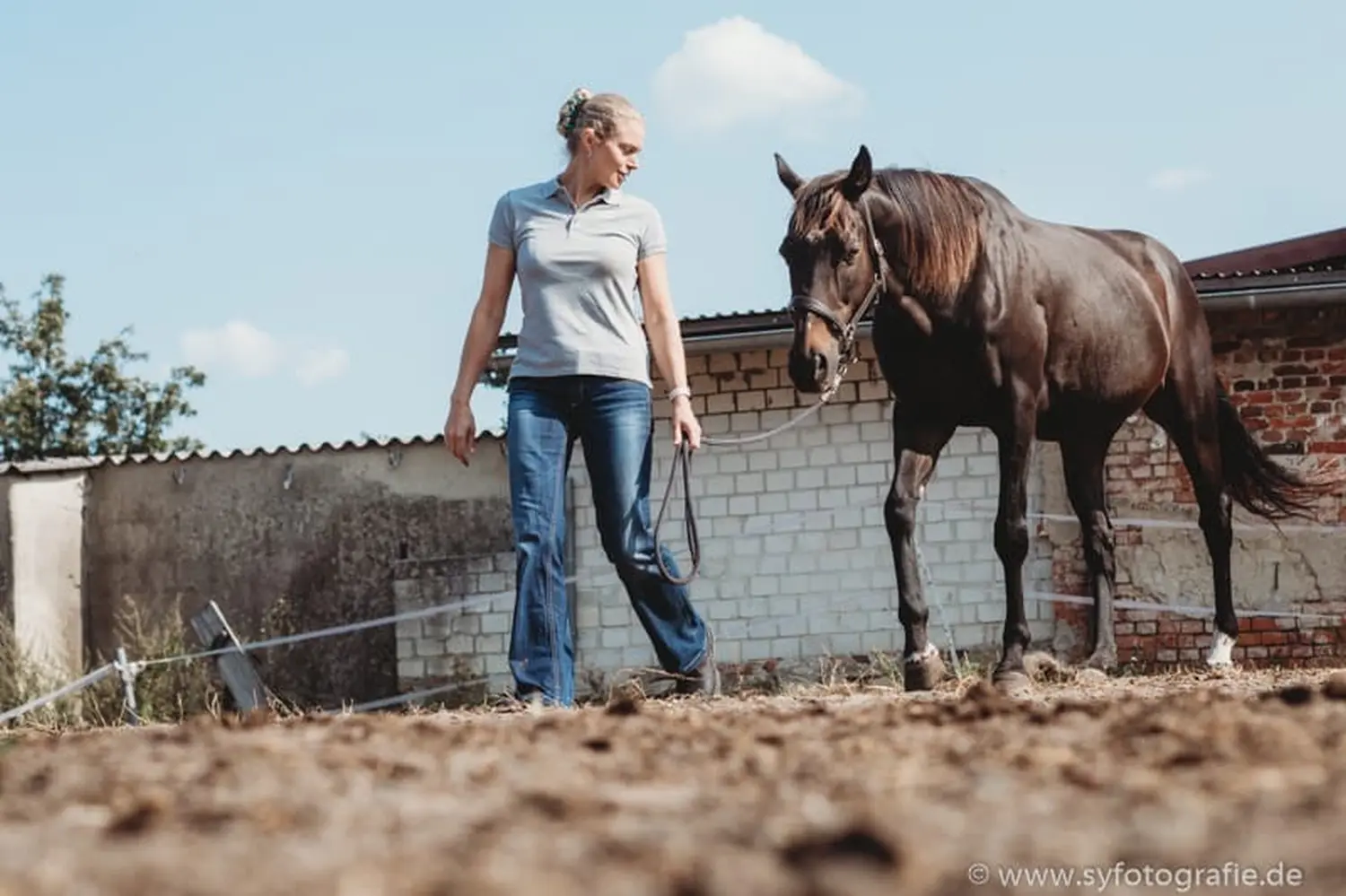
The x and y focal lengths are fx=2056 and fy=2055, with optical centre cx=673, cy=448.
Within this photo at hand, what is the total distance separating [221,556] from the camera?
15922 mm

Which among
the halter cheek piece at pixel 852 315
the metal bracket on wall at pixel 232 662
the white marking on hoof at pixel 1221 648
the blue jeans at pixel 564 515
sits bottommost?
the metal bracket on wall at pixel 232 662

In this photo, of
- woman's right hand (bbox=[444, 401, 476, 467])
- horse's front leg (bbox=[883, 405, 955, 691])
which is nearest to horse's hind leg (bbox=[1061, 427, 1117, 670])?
horse's front leg (bbox=[883, 405, 955, 691])

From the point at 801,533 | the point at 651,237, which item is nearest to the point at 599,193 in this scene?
the point at 651,237

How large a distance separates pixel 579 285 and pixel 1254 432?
25.3 ft

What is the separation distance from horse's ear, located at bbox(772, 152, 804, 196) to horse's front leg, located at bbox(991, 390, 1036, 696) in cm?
110

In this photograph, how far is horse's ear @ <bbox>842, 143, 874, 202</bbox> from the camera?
23.1ft

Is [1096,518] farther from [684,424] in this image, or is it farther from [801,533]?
[801,533]

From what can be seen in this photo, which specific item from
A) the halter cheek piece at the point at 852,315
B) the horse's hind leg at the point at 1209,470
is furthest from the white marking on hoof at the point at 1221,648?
the halter cheek piece at the point at 852,315

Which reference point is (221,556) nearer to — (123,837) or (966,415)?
(966,415)

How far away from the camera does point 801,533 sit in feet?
45.9

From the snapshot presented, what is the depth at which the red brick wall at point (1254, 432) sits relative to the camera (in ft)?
42.3

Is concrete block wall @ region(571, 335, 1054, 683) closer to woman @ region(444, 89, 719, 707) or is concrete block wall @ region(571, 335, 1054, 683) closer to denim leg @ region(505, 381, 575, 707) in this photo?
woman @ region(444, 89, 719, 707)

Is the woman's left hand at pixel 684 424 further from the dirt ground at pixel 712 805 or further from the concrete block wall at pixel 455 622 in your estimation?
the concrete block wall at pixel 455 622

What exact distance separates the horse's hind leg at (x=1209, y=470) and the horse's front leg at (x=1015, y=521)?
1.67 m
